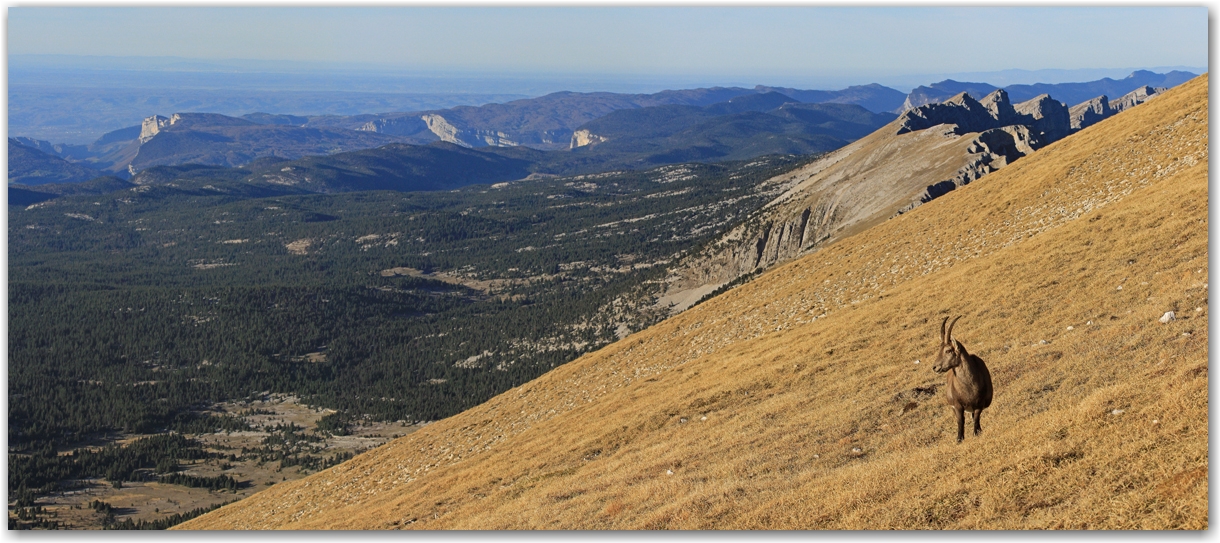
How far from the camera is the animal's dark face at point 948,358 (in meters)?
16.5

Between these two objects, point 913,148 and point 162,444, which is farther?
point 913,148

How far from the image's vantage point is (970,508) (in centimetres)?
1401

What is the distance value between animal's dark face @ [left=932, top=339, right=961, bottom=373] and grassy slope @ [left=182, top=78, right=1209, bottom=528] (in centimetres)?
161

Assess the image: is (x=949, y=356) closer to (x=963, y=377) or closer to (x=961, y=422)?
(x=963, y=377)

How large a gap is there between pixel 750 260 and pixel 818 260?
54.7m

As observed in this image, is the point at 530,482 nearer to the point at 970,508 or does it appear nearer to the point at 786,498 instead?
the point at 786,498

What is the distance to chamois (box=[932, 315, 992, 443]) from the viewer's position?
1653 cm

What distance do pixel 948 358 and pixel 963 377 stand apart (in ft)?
1.81

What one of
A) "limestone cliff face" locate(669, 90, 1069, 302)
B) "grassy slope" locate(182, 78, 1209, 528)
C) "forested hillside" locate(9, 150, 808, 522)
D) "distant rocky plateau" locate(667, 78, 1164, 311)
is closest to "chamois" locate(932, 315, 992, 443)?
"grassy slope" locate(182, 78, 1209, 528)

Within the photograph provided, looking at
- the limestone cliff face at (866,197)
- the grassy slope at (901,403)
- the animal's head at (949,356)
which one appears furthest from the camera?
the limestone cliff face at (866,197)

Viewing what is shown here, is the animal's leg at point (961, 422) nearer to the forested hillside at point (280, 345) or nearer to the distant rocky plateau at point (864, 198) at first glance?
the distant rocky plateau at point (864, 198)

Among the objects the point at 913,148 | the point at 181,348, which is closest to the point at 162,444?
the point at 181,348

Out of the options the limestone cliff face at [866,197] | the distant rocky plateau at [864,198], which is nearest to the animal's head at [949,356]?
the distant rocky plateau at [864,198]

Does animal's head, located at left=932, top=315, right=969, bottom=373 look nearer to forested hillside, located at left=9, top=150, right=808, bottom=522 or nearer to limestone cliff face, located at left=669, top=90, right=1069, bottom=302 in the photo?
limestone cliff face, located at left=669, top=90, right=1069, bottom=302
